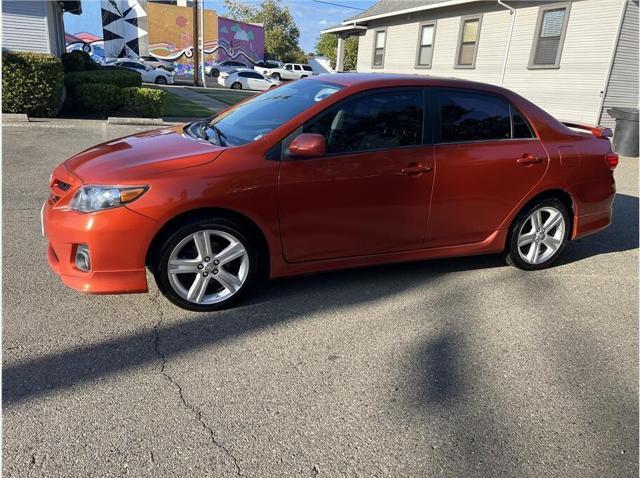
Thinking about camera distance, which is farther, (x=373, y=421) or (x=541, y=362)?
(x=541, y=362)

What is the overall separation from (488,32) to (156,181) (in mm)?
16752

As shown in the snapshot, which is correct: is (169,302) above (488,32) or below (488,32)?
below

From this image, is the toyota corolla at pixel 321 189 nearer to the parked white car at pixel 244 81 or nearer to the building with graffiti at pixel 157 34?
the parked white car at pixel 244 81

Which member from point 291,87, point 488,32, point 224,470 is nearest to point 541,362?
point 224,470

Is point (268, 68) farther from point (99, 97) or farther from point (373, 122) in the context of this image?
point (373, 122)

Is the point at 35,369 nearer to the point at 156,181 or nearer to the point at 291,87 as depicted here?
the point at 156,181

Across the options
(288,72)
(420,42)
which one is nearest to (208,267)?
(420,42)

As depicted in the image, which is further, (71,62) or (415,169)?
(71,62)

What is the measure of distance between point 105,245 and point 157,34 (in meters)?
53.8

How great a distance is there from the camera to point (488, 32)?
17.2 metres

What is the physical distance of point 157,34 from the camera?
50812mm

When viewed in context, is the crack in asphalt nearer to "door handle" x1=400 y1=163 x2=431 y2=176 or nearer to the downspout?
"door handle" x1=400 y1=163 x2=431 y2=176

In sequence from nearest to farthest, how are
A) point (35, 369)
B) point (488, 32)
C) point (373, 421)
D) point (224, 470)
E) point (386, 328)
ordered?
point (224, 470)
point (373, 421)
point (35, 369)
point (386, 328)
point (488, 32)

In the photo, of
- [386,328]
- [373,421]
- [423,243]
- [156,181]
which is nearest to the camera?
[373,421]
